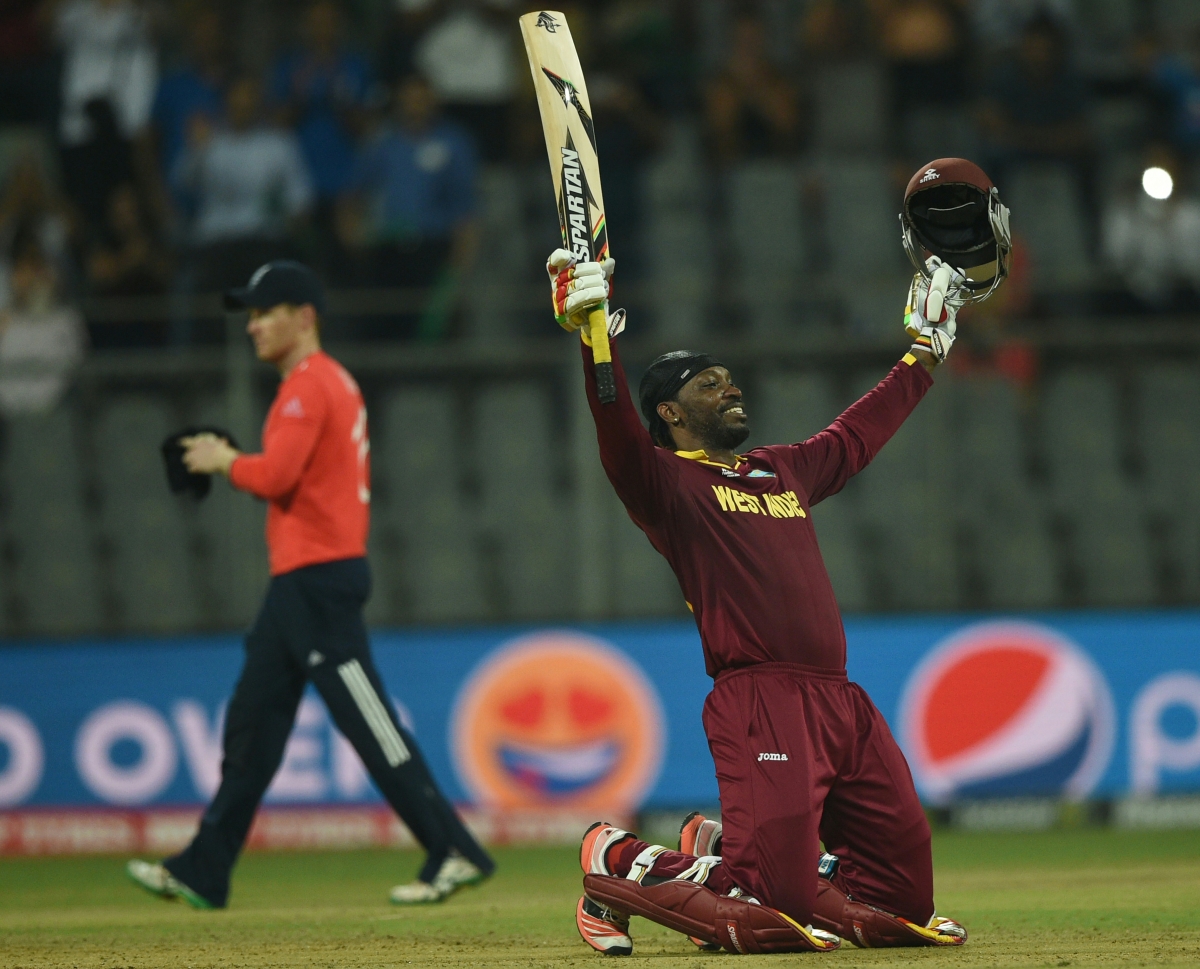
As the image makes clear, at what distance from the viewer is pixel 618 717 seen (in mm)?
10180

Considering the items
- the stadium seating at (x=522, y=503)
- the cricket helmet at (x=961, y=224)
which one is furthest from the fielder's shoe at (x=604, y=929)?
the stadium seating at (x=522, y=503)

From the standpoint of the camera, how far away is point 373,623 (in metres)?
10.6

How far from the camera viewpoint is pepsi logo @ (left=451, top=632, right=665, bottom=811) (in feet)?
33.2

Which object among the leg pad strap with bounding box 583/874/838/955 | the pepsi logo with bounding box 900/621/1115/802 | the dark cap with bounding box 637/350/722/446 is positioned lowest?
the pepsi logo with bounding box 900/621/1115/802

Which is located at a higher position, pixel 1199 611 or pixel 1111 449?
pixel 1111 449

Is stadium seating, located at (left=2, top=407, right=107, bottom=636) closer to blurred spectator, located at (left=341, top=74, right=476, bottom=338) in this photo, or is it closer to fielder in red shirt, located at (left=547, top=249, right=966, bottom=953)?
blurred spectator, located at (left=341, top=74, right=476, bottom=338)

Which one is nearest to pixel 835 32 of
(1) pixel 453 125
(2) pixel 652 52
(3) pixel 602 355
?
(2) pixel 652 52

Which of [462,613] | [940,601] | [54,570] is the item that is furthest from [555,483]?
[54,570]

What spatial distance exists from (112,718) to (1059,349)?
6.03 metres

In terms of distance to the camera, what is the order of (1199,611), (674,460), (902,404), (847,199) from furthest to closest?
(847,199), (1199,611), (902,404), (674,460)

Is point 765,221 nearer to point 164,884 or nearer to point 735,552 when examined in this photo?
point 164,884

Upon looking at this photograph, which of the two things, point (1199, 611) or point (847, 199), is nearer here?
point (1199, 611)

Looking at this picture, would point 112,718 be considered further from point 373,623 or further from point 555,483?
point 555,483

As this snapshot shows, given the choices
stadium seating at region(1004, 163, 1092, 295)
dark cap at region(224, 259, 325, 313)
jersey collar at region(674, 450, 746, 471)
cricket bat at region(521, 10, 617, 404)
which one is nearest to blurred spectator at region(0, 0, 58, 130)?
dark cap at region(224, 259, 325, 313)
